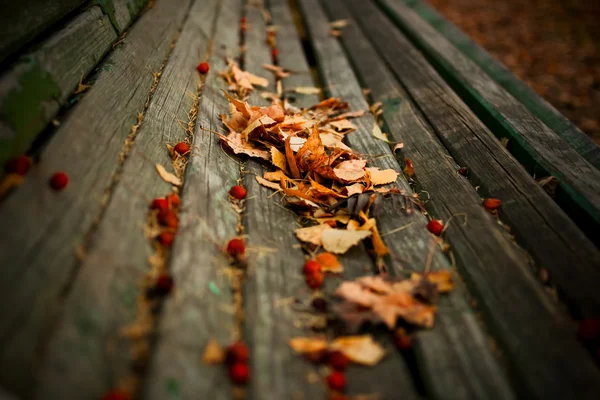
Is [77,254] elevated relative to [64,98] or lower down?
lower down

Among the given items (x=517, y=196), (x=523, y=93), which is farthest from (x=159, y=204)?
(x=523, y=93)

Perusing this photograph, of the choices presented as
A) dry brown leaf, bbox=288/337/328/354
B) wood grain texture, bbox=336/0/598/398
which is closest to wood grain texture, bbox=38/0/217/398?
dry brown leaf, bbox=288/337/328/354

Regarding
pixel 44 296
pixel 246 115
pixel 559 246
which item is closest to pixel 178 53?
pixel 246 115

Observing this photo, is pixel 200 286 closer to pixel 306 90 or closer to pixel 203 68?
pixel 203 68

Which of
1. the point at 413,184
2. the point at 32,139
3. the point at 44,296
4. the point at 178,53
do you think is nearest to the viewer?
the point at 44,296

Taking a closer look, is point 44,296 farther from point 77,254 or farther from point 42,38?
point 42,38

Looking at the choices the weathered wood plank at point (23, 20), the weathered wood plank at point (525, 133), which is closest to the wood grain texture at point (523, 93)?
the weathered wood plank at point (525, 133)
